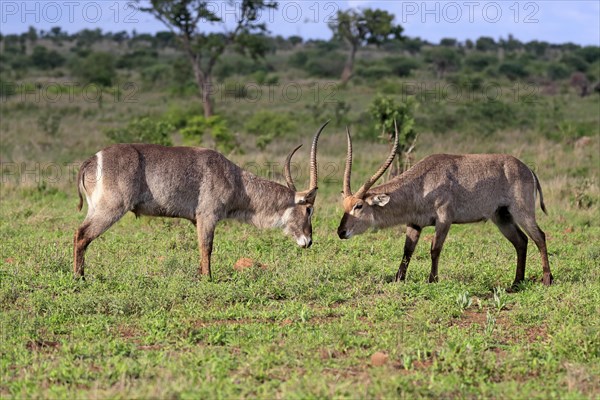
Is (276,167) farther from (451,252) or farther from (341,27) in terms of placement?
(341,27)

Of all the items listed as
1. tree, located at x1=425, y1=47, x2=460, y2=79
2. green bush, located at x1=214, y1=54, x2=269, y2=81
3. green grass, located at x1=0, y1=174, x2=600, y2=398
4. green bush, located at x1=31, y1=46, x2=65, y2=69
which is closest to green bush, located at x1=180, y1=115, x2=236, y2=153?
green grass, located at x1=0, y1=174, x2=600, y2=398

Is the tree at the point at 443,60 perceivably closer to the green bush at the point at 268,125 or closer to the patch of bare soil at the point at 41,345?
the green bush at the point at 268,125

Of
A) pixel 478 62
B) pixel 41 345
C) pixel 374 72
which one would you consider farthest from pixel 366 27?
pixel 41 345

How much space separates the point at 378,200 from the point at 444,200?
586 millimetres

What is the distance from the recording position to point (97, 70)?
3588cm

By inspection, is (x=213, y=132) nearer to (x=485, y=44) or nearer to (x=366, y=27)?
(x=366, y=27)

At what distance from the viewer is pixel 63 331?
531 cm

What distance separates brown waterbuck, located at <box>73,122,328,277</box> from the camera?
685cm

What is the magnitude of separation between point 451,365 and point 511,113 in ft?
53.6

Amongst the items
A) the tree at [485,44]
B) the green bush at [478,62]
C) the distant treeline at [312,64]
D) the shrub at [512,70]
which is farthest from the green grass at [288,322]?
the tree at [485,44]

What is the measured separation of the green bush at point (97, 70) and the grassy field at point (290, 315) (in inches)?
1020

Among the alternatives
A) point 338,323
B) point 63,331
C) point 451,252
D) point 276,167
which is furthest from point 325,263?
point 276,167

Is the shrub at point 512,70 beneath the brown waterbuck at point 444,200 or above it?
above

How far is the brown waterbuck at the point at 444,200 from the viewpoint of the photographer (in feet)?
23.5
